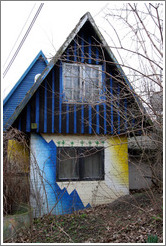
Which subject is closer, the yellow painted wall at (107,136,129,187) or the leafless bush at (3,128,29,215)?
the leafless bush at (3,128,29,215)

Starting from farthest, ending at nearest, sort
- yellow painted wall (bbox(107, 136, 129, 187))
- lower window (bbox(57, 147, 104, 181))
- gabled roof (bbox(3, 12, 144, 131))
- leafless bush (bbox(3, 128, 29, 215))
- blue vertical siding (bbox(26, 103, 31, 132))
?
1. yellow painted wall (bbox(107, 136, 129, 187))
2. lower window (bbox(57, 147, 104, 181))
3. blue vertical siding (bbox(26, 103, 31, 132))
4. gabled roof (bbox(3, 12, 144, 131))
5. leafless bush (bbox(3, 128, 29, 215))

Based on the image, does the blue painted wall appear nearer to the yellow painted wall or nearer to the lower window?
the lower window

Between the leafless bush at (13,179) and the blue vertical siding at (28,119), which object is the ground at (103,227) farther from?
the blue vertical siding at (28,119)

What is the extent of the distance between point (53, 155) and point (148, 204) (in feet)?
11.0

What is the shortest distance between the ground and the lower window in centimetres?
138

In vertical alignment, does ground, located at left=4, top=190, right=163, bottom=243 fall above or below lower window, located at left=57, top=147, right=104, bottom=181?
below

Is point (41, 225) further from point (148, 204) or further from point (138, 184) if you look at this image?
point (138, 184)

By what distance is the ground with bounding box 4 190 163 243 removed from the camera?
5.39m

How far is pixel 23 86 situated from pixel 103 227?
40.4ft

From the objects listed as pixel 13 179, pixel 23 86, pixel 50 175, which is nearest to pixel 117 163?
pixel 50 175

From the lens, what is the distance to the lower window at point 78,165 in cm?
857

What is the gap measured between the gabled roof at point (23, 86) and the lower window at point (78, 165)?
320 inches

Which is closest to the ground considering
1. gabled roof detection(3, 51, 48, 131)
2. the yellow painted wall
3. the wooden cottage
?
the wooden cottage

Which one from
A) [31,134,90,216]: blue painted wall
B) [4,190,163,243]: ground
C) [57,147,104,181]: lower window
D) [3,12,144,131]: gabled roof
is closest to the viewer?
[4,190,163,243]: ground
